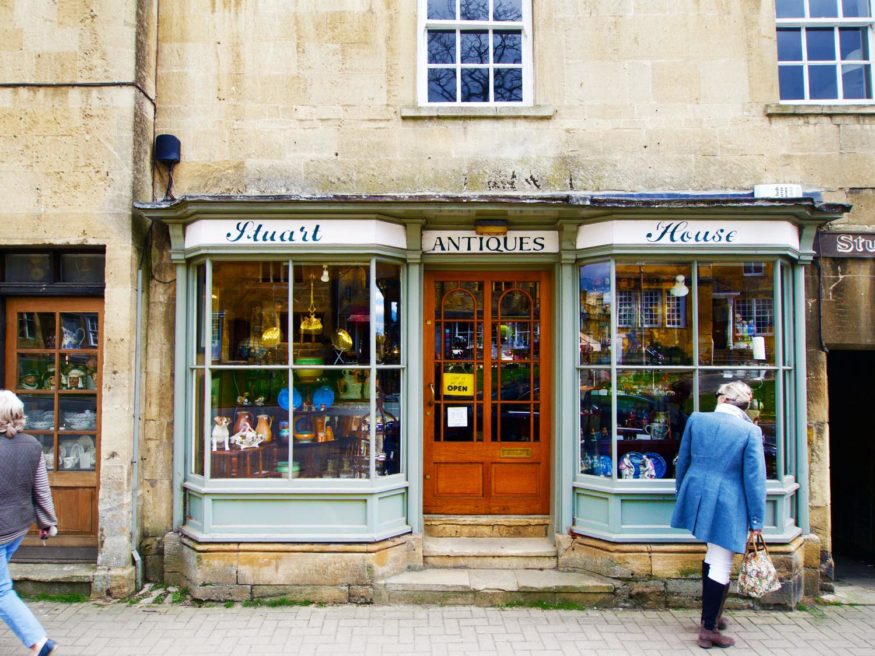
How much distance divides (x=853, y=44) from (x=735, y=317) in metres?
3.17

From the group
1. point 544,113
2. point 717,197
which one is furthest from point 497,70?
point 717,197

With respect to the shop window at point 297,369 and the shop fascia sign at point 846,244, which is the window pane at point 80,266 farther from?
the shop fascia sign at point 846,244

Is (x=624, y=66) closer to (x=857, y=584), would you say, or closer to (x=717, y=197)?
(x=717, y=197)

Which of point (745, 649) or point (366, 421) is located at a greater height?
point (366, 421)

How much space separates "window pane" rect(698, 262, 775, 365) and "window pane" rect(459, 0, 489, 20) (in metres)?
3.38

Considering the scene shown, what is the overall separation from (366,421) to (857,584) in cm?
504

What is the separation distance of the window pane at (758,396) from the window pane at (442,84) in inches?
144

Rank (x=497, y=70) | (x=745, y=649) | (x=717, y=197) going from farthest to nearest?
(x=497, y=70)
(x=717, y=197)
(x=745, y=649)

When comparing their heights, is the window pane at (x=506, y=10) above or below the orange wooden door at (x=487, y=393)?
above

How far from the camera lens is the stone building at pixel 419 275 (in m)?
5.75

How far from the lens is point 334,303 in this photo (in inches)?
237

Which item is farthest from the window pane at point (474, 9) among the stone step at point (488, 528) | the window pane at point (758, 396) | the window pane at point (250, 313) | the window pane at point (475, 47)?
the stone step at point (488, 528)

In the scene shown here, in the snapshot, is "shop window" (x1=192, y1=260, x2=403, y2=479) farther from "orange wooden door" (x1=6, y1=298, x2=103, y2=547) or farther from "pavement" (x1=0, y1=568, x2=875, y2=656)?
"pavement" (x1=0, y1=568, x2=875, y2=656)

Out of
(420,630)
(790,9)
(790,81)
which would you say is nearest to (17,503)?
(420,630)
